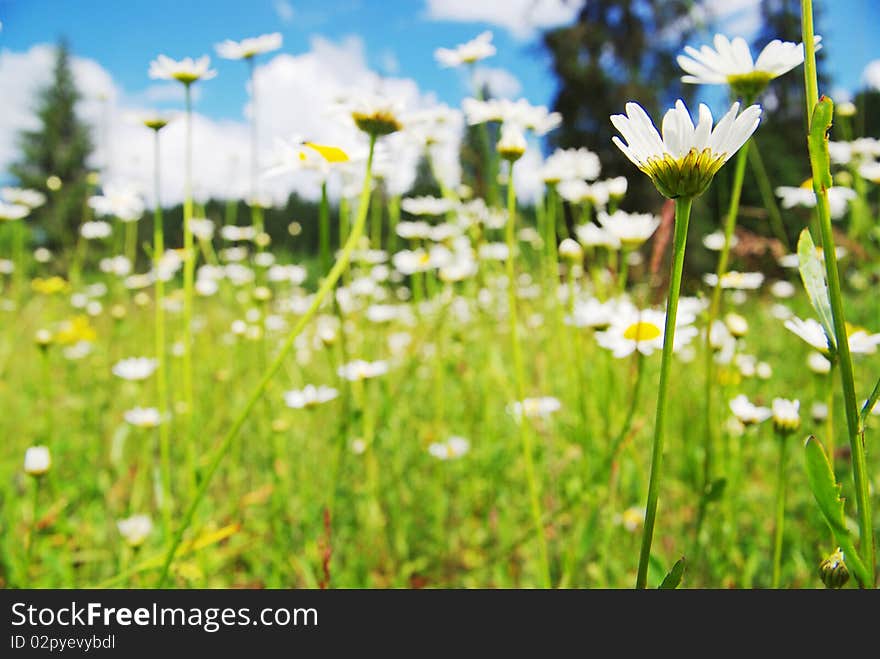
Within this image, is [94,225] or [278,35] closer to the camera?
[278,35]

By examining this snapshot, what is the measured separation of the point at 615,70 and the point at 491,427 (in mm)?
1400

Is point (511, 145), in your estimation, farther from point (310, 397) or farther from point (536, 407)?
point (310, 397)

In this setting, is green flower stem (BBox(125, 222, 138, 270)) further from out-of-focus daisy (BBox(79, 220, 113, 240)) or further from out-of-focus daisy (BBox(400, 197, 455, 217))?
out-of-focus daisy (BBox(400, 197, 455, 217))

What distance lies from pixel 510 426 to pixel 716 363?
0.36m

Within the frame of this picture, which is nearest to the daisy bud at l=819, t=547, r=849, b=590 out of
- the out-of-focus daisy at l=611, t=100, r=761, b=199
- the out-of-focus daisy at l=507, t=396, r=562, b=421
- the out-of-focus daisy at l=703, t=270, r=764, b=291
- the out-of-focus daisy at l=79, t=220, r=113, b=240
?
the out-of-focus daisy at l=611, t=100, r=761, b=199

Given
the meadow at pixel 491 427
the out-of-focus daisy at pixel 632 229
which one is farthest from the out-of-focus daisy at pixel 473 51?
the out-of-focus daisy at pixel 632 229

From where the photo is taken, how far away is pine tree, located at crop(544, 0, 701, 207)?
1.20 meters

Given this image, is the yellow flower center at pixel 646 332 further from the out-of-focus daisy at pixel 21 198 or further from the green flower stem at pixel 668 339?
the out-of-focus daisy at pixel 21 198

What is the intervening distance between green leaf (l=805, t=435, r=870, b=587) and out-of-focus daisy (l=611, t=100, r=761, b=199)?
0.36ft

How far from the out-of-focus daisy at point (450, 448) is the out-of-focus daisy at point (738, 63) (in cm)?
65

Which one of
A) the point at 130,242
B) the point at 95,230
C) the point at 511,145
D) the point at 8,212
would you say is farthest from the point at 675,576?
the point at 95,230
